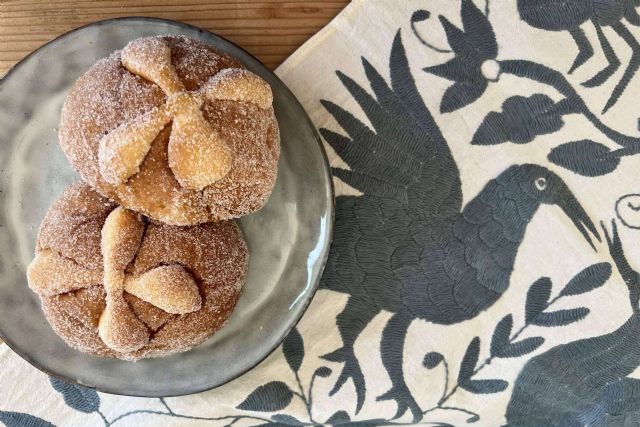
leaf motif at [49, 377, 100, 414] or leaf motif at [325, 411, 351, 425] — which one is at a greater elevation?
leaf motif at [325, 411, 351, 425]

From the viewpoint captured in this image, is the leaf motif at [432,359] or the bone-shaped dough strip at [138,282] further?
the leaf motif at [432,359]

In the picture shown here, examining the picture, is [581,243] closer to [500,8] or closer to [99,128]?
[500,8]

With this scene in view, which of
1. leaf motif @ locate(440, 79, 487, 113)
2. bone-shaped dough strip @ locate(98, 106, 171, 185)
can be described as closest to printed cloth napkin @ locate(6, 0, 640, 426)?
leaf motif @ locate(440, 79, 487, 113)

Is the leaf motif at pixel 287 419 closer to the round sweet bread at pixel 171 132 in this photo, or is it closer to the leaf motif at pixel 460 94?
the round sweet bread at pixel 171 132

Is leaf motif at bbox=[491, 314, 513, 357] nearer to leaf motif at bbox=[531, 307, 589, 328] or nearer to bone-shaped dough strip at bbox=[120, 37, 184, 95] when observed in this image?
leaf motif at bbox=[531, 307, 589, 328]

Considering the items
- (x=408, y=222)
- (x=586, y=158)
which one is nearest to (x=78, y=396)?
(x=408, y=222)

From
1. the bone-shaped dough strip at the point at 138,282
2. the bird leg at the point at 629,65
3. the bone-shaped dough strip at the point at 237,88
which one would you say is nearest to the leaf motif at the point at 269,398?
the bone-shaped dough strip at the point at 138,282

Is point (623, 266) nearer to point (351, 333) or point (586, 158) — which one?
point (586, 158)

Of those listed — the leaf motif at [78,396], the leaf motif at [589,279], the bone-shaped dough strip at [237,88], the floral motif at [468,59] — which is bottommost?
the leaf motif at [78,396]
